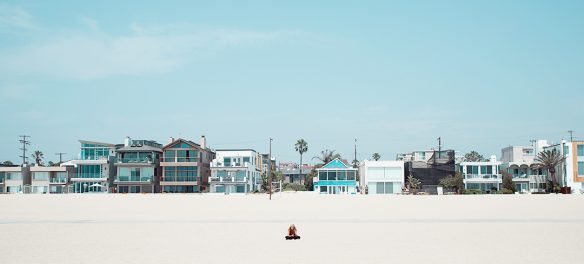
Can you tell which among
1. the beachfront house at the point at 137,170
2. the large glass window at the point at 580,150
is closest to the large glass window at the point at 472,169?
the large glass window at the point at 580,150

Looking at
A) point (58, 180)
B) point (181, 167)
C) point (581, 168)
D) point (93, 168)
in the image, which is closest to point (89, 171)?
point (93, 168)

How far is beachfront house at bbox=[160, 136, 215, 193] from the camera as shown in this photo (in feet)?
290

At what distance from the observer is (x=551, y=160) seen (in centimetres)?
8312

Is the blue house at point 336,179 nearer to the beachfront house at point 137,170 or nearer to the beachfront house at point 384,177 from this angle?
the beachfront house at point 384,177

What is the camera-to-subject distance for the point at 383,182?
90.9 m

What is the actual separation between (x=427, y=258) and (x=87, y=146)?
8830 cm

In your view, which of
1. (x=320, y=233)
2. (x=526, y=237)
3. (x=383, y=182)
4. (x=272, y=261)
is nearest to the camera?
(x=272, y=261)

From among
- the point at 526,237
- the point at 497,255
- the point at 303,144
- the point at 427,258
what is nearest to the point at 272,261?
the point at 427,258

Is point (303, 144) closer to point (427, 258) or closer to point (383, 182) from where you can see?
point (383, 182)

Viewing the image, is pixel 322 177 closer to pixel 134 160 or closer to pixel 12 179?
pixel 134 160

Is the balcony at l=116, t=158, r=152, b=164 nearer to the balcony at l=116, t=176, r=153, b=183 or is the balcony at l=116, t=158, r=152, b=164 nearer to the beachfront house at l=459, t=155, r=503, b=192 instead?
the balcony at l=116, t=176, r=153, b=183

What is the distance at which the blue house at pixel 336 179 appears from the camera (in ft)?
302

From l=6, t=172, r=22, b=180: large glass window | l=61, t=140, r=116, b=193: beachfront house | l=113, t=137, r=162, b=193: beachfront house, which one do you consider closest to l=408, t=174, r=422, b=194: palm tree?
l=113, t=137, r=162, b=193: beachfront house

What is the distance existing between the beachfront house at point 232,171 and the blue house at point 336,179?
11611 millimetres
